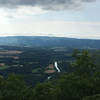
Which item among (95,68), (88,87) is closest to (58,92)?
(88,87)

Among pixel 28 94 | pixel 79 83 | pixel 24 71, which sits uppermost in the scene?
pixel 79 83

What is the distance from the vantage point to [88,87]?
26.3m

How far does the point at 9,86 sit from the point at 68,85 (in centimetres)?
696

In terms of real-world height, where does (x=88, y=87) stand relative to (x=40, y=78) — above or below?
above

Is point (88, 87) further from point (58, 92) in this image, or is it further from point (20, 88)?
point (20, 88)

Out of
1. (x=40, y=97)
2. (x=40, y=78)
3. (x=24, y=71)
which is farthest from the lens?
(x=24, y=71)

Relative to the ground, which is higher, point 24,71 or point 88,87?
point 88,87

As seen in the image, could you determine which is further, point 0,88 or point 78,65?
point 78,65

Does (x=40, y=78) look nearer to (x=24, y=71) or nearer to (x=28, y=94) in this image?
(x=24, y=71)

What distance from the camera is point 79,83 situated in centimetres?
2619

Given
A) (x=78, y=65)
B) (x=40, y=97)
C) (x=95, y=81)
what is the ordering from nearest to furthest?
(x=40, y=97), (x=95, y=81), (x=78, y=65)

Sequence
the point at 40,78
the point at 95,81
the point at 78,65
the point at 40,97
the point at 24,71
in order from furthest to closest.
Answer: the point at 24,71, the point at 40,78, the point at 78,65, the point at 95,81, the point at 40,97

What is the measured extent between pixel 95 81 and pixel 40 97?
6.97 m

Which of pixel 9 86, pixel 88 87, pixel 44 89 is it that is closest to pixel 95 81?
pixel 88 87
